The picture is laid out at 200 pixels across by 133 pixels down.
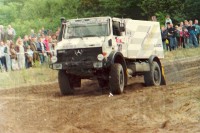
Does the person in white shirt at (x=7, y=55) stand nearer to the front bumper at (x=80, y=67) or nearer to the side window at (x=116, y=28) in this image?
the front bumper at (x=80, y=67)

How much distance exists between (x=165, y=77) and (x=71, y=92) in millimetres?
2894

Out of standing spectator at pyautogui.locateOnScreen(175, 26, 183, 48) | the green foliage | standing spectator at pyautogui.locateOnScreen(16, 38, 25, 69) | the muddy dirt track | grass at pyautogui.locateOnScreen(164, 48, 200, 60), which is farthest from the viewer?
grass at pyautogui.locateOnScreen(164, 48, 200, 60)

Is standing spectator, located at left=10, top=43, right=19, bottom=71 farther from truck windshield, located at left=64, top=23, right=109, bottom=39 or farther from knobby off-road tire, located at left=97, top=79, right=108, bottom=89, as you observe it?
knobby off-road tire, located at left=97, top=79, right=108, bottom=89

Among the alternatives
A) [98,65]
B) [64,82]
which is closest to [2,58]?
[64,82]

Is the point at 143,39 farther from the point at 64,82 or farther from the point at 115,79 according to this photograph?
the point at 64,82

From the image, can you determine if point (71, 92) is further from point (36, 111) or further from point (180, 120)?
point (180, 120)

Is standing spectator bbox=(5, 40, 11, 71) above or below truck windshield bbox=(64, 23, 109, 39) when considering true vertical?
below

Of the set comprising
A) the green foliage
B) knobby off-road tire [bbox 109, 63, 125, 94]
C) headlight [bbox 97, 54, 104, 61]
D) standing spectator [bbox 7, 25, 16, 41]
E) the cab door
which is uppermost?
the green foliage

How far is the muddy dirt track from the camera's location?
23.2 feet

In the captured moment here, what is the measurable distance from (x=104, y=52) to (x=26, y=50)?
2913 mm

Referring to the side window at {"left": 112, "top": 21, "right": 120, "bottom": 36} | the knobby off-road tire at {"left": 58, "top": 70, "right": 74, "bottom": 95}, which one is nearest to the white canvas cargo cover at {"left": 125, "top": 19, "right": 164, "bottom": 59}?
the side window at {"left": 112, "top": 21, "right": 120, "bottom": 36}

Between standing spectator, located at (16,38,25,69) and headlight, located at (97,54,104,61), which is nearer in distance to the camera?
headlight, located at (97,54,104,61)

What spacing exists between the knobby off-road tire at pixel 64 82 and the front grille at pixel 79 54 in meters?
0.39

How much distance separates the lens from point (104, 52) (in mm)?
9984
